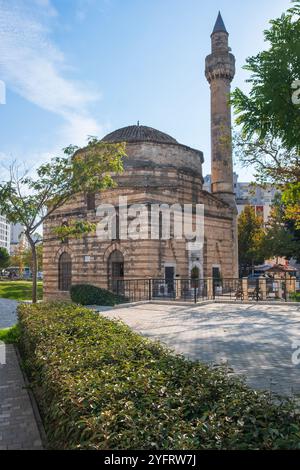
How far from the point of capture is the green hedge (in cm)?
275

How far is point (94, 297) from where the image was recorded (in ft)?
65.7

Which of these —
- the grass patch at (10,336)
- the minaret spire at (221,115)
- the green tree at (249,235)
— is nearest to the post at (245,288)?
the minaret spire at (221,115)

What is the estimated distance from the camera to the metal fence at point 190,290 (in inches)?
797

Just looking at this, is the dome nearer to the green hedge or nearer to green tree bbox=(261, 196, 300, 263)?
green tree bbox=(261, 196, 300, 263)

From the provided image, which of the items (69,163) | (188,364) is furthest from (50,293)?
(188,364)

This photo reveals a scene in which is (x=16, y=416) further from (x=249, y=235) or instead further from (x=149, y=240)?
(x=249, y=235)

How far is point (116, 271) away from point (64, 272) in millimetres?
5921

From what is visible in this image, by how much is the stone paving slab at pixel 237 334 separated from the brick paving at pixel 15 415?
2859mm

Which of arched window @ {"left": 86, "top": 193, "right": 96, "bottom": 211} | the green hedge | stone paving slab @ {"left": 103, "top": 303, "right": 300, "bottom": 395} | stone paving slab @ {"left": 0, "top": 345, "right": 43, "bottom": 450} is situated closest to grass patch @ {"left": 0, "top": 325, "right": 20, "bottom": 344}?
stone paving slab @ {"left": 0, "top": 345, "right": 43, "bottom": 450}

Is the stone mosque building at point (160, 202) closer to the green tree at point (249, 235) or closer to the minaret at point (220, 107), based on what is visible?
the minaret at point (220, 107)

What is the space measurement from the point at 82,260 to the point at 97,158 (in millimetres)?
12214

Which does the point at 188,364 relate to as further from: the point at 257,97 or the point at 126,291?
the point at 126,291

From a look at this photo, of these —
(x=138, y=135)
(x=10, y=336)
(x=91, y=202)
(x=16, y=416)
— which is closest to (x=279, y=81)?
(x=16, y=416)

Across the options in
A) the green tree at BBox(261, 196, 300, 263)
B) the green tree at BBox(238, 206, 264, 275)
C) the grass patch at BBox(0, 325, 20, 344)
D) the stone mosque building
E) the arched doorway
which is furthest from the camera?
the green tree at BBox(238, 206, 264, 275)
